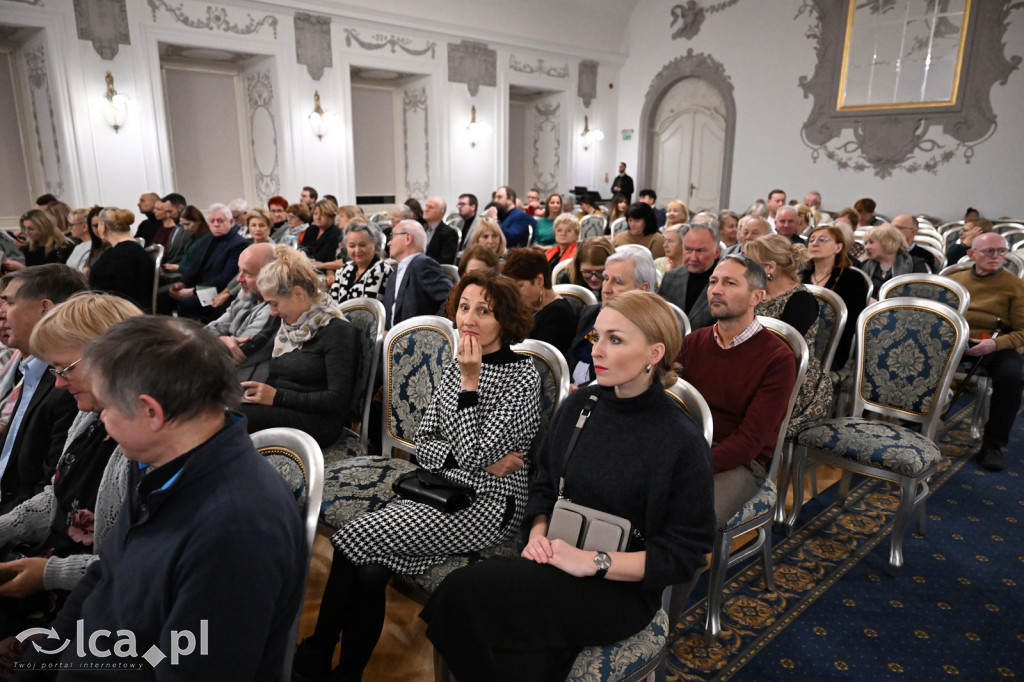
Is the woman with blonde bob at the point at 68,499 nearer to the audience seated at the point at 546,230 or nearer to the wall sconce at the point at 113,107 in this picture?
the audience seated at the point at 546,230

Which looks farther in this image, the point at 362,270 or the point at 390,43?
the point at 390,43

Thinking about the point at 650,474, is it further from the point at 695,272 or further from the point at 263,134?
the point at 263,134

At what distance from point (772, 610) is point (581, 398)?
3.96 ft

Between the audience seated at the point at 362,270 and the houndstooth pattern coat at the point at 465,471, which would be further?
the audience seated at the point at 362,270

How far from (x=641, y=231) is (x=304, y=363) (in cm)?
327

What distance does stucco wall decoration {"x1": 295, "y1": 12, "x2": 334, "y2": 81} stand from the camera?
9117mm

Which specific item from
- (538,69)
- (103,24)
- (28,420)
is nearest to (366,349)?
(28,420)

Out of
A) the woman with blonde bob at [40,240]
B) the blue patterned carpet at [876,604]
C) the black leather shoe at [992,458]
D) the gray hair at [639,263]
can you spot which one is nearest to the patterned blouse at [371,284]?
the gray hair at [639,263]

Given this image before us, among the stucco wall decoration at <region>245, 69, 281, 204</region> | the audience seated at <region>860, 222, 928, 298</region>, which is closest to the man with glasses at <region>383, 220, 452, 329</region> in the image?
the audience seated at <region>860, 222, 928, 298</region>

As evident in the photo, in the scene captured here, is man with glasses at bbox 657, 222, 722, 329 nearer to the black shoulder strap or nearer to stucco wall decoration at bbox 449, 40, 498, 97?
the black shoulder strap

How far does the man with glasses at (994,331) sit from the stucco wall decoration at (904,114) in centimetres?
689

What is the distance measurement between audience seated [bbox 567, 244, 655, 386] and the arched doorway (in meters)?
9.87

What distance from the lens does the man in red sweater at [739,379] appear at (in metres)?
2.03

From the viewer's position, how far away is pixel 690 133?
12266mm
